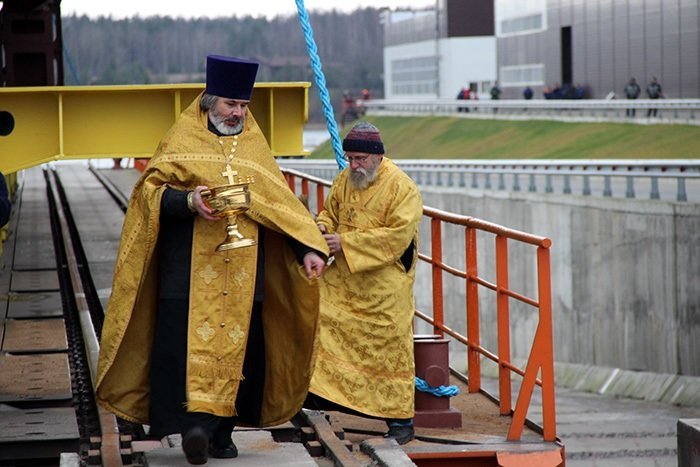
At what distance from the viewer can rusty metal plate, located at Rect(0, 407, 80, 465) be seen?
7.95 m

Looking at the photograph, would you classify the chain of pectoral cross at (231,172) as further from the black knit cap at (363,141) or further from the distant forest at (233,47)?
the distant forest at (233,47)

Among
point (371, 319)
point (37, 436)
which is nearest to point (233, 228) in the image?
point (371, 319)

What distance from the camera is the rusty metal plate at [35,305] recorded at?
1256 cm

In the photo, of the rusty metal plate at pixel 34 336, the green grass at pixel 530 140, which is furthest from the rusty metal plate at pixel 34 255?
the green grass at pixel 530 140

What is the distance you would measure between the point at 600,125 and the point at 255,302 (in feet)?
148

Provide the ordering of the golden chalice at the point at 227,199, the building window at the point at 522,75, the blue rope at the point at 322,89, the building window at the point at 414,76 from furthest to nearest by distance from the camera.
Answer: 1. the building window at the point at 414,76
2. the building window at the point at 522,75
3. the blue rope at the point at 322,89
4. the golden chalice at the point at 227,199

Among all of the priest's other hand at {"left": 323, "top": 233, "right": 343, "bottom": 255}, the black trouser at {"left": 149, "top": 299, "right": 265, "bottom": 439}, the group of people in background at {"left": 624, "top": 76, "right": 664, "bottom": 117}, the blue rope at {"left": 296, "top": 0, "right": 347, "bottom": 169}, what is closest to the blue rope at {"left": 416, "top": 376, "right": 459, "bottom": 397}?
the priest's other hand at {"left": 323, "top": 233, "right": 343, "bottom": 255}

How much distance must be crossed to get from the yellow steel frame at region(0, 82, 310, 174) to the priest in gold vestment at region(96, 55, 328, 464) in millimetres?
6761

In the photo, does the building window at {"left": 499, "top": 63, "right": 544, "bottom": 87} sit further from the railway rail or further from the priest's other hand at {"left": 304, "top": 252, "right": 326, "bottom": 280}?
the priest's other hand at {"left": 304, "top": 252, "right": 326, "bottom": 280}

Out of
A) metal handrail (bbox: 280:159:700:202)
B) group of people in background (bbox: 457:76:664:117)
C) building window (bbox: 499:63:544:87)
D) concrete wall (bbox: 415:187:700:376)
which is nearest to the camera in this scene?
concrete wall (bbox: 415:187:700:376)

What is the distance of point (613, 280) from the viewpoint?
26.7 meters

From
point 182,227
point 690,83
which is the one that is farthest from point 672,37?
point 182,227

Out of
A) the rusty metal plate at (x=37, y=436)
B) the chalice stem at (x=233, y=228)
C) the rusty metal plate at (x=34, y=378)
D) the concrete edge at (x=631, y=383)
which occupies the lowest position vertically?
the concrete edge at (x=631, y=383)

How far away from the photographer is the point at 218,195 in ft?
21.0
